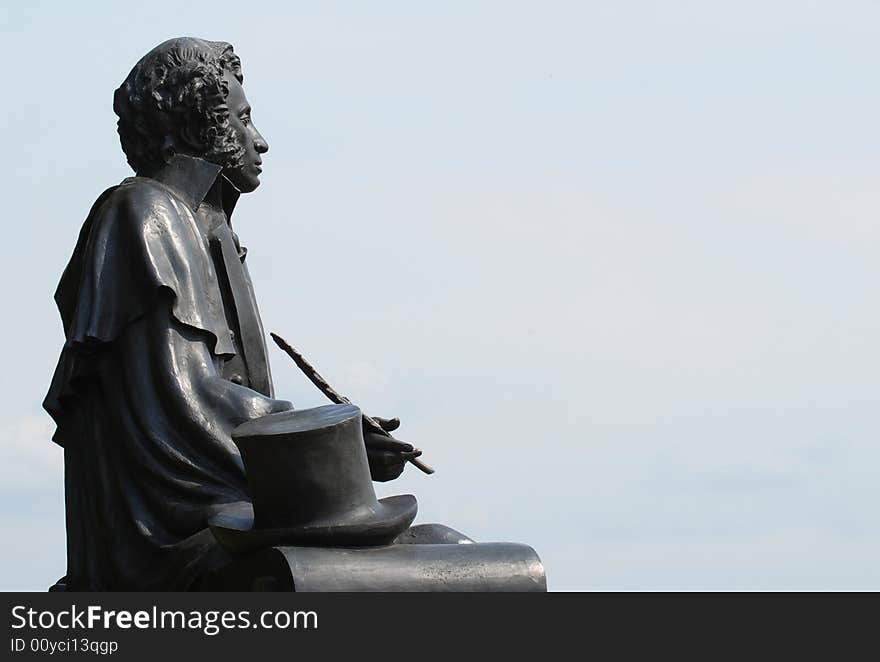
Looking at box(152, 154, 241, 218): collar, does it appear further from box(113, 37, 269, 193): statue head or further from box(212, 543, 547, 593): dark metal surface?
box(212, 543, 547, 593): dark metal surface

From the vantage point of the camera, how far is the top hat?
37.5 ft

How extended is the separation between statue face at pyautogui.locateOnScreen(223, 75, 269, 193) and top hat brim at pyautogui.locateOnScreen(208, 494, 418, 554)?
2.14 meters

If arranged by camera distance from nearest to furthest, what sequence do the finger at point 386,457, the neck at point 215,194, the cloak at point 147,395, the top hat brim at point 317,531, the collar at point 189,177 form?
the top hat brim at point 317,531
the cloak at point 147,395
the finger at point 386,457
the collar at point 189,177
the neck at point 215,194

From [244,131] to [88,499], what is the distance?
2.15 m

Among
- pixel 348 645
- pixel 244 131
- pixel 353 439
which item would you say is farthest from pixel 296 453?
pixel 244 131

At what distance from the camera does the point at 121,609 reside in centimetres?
1105

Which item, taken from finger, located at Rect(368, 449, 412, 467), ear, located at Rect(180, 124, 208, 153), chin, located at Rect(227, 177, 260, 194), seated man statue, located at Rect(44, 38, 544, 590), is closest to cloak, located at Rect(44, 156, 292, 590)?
seated man statue, located at Rect(44, 38, 544, 590)

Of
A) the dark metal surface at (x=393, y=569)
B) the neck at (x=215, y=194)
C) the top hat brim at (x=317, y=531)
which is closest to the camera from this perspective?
the dark metal surface at (x=393, y=569)

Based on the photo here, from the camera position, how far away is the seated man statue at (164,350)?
1209 cm

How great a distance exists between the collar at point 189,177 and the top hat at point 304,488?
5.61 ft

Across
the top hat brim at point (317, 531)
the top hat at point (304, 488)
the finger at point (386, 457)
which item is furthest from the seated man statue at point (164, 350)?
the top hat at point (304, 488)

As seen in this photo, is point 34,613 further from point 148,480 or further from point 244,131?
point 244,131

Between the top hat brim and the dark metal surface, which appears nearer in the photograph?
the dark metal surface

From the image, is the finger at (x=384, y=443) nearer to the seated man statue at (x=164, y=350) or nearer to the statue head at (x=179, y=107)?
the seated man statue at (x=164, y=350)
